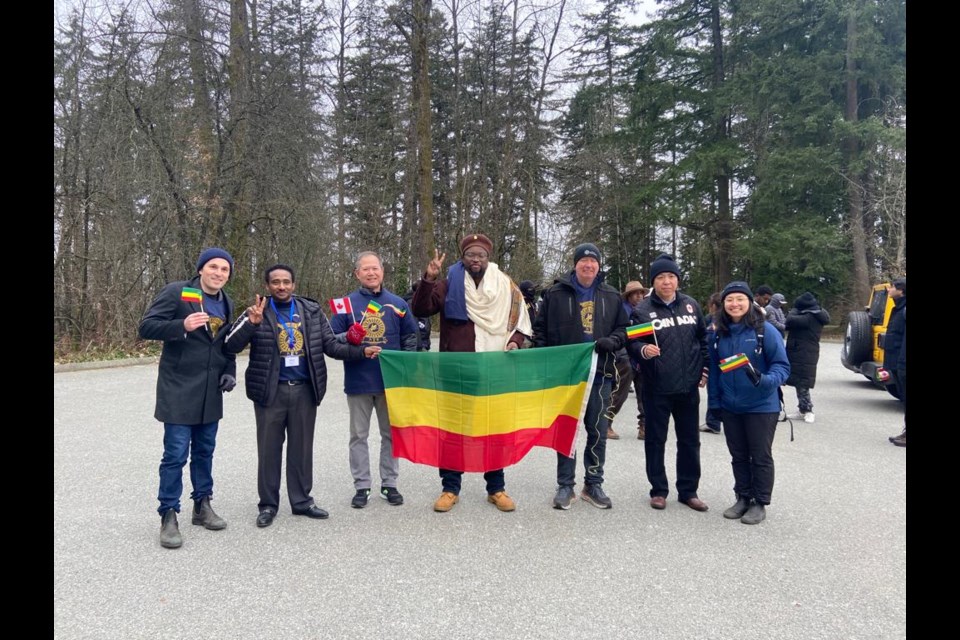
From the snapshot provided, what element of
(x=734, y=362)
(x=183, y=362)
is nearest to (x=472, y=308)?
(x=734, y=362)

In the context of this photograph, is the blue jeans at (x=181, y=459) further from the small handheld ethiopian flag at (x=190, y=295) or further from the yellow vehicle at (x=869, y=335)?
the yellow vehicle at (x=869, y=335)

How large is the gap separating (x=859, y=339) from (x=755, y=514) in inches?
321

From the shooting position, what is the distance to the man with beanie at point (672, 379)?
502 centimetres

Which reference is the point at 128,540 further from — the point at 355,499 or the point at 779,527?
the point at 779,527

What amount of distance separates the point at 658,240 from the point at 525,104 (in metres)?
12.6

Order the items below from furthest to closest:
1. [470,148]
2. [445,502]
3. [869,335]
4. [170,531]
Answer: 1. [470,148]
2. [869,335]
3. [445,502]
4. [170,531]

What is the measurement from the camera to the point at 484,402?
16.6 feet

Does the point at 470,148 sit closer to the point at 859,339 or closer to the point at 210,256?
the point at 859,339

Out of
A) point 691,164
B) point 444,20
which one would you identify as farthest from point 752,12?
point 444,20

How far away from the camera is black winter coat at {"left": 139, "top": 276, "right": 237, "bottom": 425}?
4297mm

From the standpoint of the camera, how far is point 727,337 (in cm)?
497

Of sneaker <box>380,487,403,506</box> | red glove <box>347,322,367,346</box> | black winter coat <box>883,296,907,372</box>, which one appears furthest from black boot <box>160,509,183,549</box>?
black winter coat <box>883,296,907,372</box>

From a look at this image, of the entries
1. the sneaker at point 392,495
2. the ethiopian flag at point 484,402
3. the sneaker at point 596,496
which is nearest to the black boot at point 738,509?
the sneaker at point 596,496
